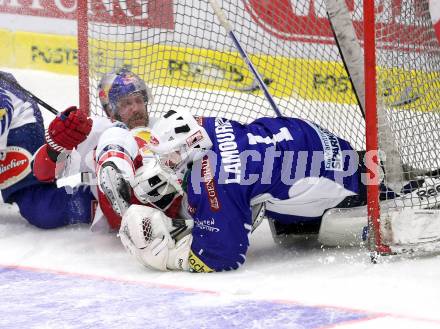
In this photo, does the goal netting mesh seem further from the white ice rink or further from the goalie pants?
the white ice rink

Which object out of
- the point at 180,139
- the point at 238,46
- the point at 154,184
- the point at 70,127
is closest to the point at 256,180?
the point at 180,139

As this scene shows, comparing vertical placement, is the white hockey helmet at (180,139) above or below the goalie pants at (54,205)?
above

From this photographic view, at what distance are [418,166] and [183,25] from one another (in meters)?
1.56

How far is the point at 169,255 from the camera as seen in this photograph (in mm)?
3252

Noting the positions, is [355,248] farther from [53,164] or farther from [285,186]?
[53,164]

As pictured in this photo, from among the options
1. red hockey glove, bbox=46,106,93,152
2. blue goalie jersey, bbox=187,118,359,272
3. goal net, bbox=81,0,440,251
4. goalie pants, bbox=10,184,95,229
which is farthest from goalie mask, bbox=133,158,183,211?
goal net, bbox=81,0,440,251

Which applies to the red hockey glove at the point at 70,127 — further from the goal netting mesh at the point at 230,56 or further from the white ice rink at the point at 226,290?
the goal netting mesh at the point at 230,56

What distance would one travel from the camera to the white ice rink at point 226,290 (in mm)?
2594

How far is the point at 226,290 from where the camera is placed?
2.94 meters

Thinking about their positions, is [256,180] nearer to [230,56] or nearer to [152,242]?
[152,242]

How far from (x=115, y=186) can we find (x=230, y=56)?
5.12 ft

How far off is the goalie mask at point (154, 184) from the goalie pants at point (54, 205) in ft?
2.18

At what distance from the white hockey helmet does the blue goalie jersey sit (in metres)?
0.04

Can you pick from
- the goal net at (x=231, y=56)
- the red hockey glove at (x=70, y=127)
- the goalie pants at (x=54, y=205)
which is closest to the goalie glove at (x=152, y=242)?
the red hockey glove at (x=70, y=127)
